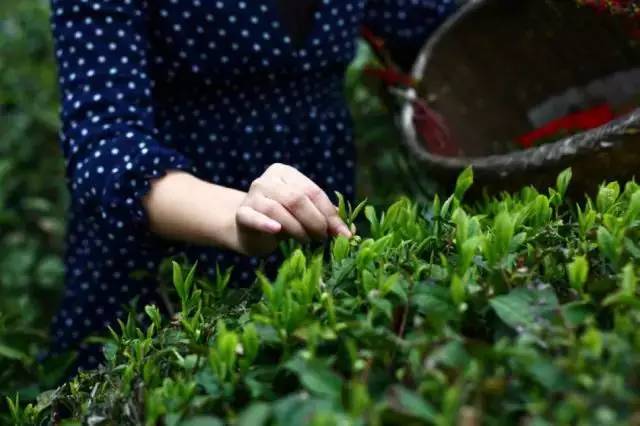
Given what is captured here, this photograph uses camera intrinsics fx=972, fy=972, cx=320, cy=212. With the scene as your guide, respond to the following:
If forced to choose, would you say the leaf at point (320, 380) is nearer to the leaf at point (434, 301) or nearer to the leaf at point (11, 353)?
the leaf at point (434, 301)

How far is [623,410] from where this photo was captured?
0.69 meters

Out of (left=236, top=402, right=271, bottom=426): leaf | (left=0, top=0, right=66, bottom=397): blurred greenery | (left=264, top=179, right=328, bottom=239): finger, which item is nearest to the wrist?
(left=264, top=179, right=328, bottom=239): finger

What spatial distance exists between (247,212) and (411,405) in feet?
1.57

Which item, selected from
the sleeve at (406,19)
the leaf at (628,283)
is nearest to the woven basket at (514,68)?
the sleeve at (406,19)

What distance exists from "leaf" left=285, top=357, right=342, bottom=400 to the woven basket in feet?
2.84

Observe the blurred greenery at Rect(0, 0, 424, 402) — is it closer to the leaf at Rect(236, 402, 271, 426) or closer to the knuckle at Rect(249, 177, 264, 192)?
the knuckle at Rect(249, 177, 264, 192)

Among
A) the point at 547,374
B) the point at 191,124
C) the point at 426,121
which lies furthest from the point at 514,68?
the point at 547,374

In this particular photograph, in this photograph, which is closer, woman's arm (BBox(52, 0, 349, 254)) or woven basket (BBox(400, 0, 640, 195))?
woman's arm (BBox(52, 0, 349, 254))

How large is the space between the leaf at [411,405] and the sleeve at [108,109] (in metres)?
0.69

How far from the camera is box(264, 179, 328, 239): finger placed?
1121 millimetres

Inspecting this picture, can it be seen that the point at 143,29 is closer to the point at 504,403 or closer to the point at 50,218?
the point at 504,403

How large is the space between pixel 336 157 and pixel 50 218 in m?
1.20

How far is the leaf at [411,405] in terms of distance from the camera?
708mm

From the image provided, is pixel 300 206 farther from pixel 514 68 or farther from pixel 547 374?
pixel 514 68
